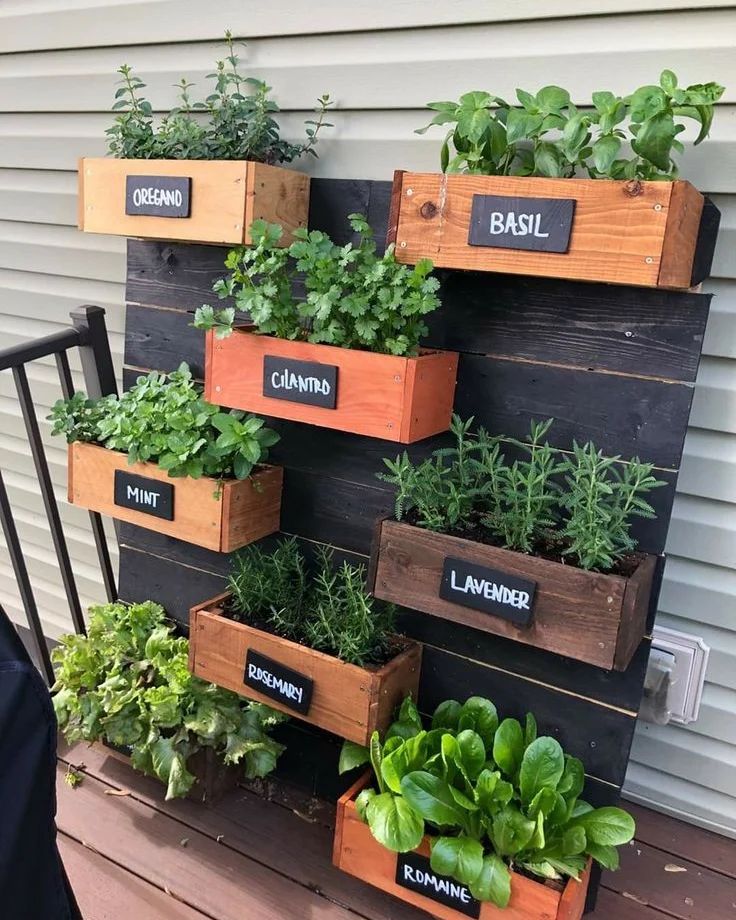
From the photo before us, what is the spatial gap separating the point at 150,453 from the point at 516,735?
100 cm

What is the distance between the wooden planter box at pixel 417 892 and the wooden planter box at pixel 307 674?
167 mm

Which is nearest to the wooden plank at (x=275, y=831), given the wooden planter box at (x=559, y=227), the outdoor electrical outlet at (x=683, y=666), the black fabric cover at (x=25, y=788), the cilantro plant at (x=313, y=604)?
the cilantro plant at (x=313, y=604)

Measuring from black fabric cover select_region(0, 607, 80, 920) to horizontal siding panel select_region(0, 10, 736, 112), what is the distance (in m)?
1.43

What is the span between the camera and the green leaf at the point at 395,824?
1.44 meters

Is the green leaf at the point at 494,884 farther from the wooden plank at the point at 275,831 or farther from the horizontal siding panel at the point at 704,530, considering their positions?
the horizontal siding panel at the point at 704,530

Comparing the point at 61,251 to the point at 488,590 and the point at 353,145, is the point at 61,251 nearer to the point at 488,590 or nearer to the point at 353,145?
the point at 353,145

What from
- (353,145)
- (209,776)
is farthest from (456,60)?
(209,776)

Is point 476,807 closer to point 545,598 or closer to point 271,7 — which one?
point 545,598

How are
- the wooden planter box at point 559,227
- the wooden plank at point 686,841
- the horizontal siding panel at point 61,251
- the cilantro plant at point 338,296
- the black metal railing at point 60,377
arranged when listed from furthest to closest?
the horizontal siding panel at point 61,251
the black metal railing at point 60,377
the wooden plank at point 686,841
the cilantro plant at point 338,296
the wooden planter box at point 559,227

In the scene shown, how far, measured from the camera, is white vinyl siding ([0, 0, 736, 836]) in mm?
1520

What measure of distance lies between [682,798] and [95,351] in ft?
6.36

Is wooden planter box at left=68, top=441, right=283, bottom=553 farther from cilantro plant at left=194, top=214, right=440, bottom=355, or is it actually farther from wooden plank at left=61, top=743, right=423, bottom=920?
wooden plank at left=61, top=743, right=423, bottom=920

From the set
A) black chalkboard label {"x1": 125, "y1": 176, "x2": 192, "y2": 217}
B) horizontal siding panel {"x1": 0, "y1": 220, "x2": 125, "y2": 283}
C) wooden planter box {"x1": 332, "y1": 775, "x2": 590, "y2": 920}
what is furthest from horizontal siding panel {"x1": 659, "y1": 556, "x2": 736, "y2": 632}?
horizontal siding panel {"x1": 0, "y1": 220, "x2": 125, "y2": 283}

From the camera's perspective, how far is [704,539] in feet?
5.69
